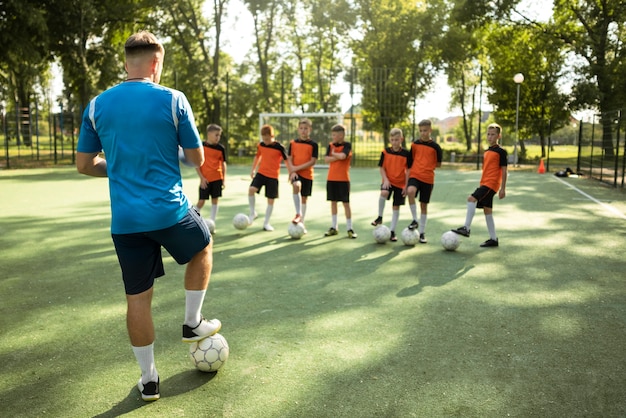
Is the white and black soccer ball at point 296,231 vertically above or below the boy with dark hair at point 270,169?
below

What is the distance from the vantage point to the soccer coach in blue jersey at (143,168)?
2867 millimetres

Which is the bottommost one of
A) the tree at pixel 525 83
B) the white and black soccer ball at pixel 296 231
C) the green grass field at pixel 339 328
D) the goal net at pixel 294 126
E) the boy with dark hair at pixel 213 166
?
the green grass field at pixel 339 328

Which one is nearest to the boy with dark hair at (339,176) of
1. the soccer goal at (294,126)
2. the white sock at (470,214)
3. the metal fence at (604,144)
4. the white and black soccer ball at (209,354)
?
the white sock at (470,214)

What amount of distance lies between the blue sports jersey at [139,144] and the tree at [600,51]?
1118 inches

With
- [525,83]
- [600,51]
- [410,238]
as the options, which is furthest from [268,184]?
[525,83]

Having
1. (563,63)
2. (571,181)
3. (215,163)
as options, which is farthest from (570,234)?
(563,63)

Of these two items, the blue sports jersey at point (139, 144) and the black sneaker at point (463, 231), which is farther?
the black sneaker at point (463, 231)

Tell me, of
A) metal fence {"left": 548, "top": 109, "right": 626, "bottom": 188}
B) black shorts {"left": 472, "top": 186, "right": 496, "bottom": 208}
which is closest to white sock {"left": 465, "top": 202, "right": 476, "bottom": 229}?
black shorts {"left": 472, "top": 186, "right": 496, "bottom": 208}

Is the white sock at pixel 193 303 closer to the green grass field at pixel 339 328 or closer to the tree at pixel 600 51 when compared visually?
the green grass field at pixel 339 328

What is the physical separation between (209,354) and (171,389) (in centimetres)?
31

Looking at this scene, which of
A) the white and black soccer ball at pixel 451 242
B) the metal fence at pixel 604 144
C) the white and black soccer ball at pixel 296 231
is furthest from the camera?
the metal fence at pixel 604 144

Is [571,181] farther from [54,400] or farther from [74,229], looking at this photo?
[54,400]

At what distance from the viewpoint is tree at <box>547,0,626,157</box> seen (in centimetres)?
2673

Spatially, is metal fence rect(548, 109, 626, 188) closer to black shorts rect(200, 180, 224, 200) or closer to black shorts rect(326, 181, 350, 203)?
black shorts rect(326, 181, 350, 203)
